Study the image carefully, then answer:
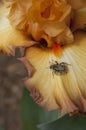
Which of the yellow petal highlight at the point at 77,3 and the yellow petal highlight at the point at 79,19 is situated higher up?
the yellow petal highlight at the point at 77,3

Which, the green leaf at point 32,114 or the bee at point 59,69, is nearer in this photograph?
A: the bee at point 59,69

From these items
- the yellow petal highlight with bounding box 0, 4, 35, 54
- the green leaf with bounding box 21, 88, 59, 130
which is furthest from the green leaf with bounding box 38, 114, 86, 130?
the yellow petal highlight with bounding box 0, 4, 35, 54

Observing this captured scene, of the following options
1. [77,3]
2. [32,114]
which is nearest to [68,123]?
[32,114]

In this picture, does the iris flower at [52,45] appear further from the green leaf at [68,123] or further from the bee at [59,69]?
the green leaf at [68,123]

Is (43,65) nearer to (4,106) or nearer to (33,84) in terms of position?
(33,84)

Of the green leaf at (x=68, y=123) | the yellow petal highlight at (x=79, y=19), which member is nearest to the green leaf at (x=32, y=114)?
the green leaf at (x=68, y=123)

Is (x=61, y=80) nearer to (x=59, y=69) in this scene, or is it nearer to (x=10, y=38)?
(x=59, y=69)
